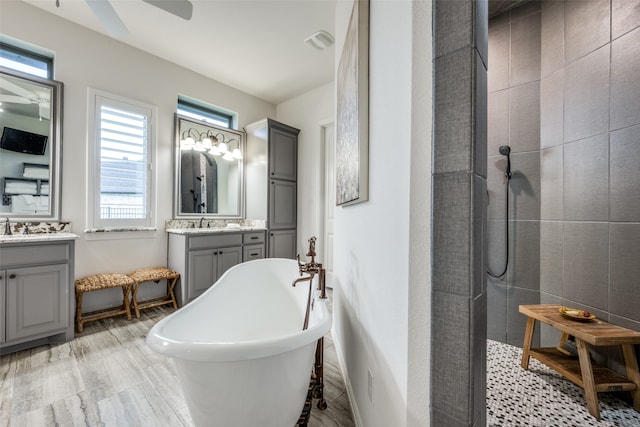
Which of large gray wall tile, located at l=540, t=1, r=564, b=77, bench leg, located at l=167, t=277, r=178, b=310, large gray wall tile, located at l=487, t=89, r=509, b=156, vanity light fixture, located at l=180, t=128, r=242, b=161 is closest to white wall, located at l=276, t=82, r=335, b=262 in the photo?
vanity light fixture, located at l=180, t=128, r=242, b=161

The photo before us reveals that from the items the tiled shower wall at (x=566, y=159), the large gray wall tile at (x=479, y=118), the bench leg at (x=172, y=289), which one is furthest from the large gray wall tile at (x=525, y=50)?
the bench leg at (x=172, y=289)

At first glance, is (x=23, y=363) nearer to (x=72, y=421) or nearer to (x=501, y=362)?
(x=72, y=421)

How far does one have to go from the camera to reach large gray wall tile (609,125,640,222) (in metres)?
1.37

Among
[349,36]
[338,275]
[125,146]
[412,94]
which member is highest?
[349,36]

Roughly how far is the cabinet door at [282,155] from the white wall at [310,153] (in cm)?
10

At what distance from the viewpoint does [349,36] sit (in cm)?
147

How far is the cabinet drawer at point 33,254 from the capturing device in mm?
1871

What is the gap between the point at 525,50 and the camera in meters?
1.90

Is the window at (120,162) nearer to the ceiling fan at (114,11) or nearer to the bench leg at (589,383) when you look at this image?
the ceiling fan at (114,11)

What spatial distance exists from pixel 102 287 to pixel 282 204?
2197 mm

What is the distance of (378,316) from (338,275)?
103 centimetres

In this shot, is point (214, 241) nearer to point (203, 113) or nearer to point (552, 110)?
point (203, 113)

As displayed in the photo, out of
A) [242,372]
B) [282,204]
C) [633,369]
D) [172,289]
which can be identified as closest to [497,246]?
[633,369]

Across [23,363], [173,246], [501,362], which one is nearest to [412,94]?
[501,362]
